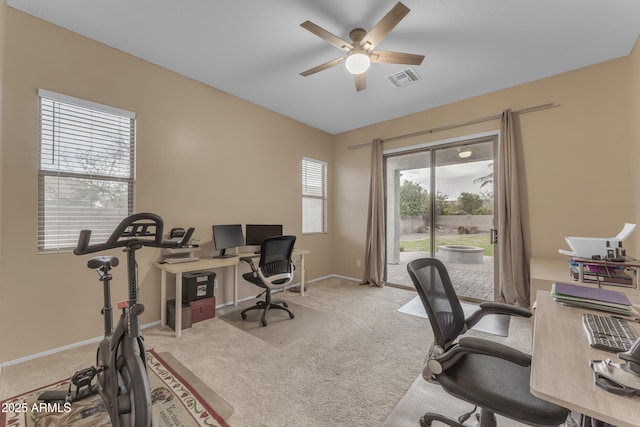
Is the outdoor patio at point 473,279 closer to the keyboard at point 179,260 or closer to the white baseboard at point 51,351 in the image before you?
the keyboard at point 179,260

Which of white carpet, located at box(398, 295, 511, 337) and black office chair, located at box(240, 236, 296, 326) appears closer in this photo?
white carpet, located at box(398, 295, 511, 337)

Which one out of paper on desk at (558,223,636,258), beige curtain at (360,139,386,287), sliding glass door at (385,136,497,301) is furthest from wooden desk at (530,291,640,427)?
beige curtain at (360,139,386,287)

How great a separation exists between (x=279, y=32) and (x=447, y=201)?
10.8 feet

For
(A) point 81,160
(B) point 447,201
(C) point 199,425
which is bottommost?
(C) point 199,425

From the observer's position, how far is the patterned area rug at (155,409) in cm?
155

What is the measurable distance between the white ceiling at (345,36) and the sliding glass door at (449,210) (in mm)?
1027

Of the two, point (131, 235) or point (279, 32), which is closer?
point (131, 235)

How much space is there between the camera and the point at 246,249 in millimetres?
3838

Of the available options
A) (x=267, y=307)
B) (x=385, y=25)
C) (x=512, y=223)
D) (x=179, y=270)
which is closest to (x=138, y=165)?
(x=179, y=270)

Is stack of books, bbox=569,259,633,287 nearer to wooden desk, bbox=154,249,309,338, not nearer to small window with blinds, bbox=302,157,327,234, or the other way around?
wooden desk, bbox=154,249,309,338

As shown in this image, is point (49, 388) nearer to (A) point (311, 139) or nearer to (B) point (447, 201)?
(A) point (311, 139)

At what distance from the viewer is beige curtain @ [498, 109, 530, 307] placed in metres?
3.18

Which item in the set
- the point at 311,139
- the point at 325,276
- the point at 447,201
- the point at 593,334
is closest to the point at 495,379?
the point at 593,334

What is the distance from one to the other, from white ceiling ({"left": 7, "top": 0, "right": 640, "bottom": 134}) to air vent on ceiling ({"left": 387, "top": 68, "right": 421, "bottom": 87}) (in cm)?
8
